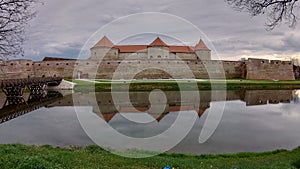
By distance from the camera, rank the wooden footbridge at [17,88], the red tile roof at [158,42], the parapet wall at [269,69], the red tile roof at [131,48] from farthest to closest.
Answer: the red tile roof at [131,48], the red tile roof at [158,42], the parapet wall at [269,69], the wooden footbridge at [17,88]

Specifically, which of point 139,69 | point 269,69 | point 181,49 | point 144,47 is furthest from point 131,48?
point 269,69

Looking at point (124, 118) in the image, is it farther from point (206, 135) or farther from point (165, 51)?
point (165, 51)

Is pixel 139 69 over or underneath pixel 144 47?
underneath

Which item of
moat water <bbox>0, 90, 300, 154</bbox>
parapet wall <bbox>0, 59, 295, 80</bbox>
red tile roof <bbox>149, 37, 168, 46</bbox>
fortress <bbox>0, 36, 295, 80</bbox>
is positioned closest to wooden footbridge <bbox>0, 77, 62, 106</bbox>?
moat water <bbox>0, 90, 300, 154</bbox>

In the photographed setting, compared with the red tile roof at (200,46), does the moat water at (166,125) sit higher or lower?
lower

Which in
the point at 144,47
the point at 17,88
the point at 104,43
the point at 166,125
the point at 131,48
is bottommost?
the point at 166,125

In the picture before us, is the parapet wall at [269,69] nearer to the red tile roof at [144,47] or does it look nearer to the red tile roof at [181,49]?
the red tile roof at [144,47]

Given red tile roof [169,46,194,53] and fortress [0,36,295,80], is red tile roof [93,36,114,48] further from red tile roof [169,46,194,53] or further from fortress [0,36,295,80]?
red tile roof [169,46,194,53]

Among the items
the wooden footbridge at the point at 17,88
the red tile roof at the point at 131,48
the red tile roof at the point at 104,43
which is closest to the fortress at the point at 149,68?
the red tile roof at the point at 104,43

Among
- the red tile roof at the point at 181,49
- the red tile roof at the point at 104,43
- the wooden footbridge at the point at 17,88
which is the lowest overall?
the wooden footbridge at the point at 17,88

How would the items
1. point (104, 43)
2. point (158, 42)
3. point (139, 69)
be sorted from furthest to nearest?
point (158, 42), point (104, 43), point (139, 69)

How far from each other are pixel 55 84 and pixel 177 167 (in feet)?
97.9

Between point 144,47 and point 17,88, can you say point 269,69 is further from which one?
point 17,88

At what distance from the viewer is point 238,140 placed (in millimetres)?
9820
